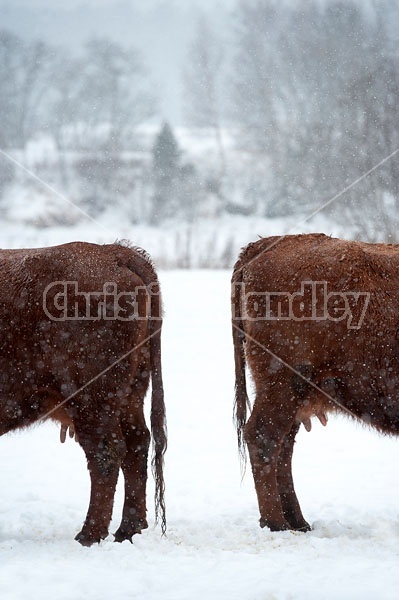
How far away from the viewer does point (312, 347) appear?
465cm

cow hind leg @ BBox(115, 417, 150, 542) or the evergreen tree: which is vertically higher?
the evergreen tree

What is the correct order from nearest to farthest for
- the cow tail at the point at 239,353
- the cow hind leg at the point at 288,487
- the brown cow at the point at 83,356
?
the brown cow at the point at 83,356
the cow hind leg at the point at 288,487
the cow tail at the point at 239,353

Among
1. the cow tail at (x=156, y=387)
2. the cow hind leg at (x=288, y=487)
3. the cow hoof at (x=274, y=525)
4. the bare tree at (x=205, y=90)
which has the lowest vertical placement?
the cow hoof at (x=274, y=525)

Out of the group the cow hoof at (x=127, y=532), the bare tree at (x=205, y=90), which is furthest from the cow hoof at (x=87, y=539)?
the bare tree at (x=205, y=90)

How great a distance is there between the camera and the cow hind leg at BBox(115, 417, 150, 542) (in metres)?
4.70

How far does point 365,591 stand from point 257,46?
716 inches

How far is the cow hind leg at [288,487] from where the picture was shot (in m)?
4.83

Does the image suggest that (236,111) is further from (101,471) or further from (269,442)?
(101,471)

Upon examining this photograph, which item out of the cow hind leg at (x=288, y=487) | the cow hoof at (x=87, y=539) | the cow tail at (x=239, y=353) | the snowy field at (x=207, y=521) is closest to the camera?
the snowy field at (x=207, y=521)

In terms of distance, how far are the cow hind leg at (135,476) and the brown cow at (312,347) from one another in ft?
2.22

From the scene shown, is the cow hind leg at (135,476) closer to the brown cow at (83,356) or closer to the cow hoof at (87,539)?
the brown cow at (83,356)

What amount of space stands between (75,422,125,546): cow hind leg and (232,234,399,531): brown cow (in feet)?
2.76

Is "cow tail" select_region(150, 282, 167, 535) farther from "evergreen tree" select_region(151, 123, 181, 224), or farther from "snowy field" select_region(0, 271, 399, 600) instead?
"evergreen tree" select_region(151, 123, 181, 224)

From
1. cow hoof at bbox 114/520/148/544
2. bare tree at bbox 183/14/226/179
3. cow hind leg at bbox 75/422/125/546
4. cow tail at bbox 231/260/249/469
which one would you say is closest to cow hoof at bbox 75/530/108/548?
cow hind leg at bbox 75/422/125/546
